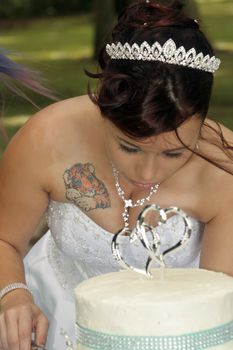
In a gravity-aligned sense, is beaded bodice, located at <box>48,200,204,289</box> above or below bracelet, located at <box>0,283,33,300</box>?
below

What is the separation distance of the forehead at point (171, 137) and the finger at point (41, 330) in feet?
1.43

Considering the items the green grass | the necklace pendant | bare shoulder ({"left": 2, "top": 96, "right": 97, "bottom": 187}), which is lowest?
the green grass

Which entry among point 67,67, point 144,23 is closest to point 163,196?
point 144,23

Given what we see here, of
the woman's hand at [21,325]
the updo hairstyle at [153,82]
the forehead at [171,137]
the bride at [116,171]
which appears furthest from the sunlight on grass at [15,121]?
the woman's hand at [21,325]

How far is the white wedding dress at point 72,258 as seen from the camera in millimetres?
3031

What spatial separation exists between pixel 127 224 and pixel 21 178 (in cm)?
33

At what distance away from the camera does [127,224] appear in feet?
9.84

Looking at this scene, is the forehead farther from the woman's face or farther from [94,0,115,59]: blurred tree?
[94,0,115,59]: blurred tree

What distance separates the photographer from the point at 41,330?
2.27 meters

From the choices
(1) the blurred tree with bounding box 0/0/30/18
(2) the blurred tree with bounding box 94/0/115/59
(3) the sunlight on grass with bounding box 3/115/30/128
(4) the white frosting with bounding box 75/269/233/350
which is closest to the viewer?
(4) the white frosting with bounding box 75/269/233/350

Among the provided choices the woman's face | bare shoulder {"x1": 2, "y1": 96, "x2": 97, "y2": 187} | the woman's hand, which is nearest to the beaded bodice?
bare shoulder {"x1": 2, "y1": 96, "x2": 97, "y2": 187}

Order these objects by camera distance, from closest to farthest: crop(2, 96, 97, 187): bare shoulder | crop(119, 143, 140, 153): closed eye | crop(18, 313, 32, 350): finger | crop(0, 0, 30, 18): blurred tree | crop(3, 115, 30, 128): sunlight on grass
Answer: crop(18, 313, 32, 350): finger
crop(119, 143, 140, 153): closed eye
crop(2, 96, 97, 187): bare shoulder
crop(3, 115, 30, 128): sunlight on grass
crop(0, 0, 30, 18): blurred tree

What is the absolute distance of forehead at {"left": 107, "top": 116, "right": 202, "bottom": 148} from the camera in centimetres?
236

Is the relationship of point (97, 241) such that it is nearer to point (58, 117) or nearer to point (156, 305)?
point (58, 117)
